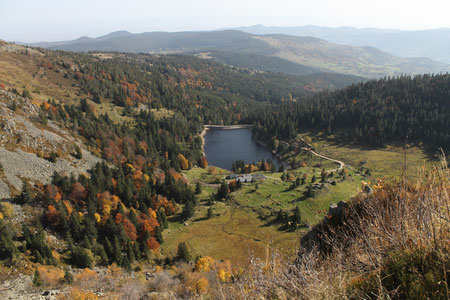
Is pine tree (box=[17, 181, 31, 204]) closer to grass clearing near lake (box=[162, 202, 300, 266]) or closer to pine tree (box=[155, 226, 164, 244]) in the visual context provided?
pine tree (box=[155, 226, 164, 244])

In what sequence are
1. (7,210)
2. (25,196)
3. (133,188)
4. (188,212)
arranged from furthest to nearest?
(133,188)
(188,212)
(25,196)
(7,210)

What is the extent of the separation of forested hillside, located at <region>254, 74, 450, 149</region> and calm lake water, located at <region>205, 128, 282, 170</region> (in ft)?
49.9

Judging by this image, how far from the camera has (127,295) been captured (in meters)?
30.7

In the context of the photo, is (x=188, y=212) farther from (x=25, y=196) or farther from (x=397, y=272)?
(x=397, y=272)

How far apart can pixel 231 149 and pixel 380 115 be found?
331ft

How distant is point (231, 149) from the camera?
162 meters

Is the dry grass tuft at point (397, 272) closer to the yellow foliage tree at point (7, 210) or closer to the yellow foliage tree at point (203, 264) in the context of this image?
the yellow foliage tree at point (203, 264)

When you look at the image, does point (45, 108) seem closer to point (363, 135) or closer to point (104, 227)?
point (104, 227)

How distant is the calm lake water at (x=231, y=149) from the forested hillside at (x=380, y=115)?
1522 centimetres

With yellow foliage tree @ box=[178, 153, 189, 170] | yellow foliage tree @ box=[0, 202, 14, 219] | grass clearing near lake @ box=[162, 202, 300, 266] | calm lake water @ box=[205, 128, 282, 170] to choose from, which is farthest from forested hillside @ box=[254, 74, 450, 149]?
yellow foliage tree @ box=[0, 202, 14, 219]

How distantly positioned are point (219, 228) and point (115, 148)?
57.5m

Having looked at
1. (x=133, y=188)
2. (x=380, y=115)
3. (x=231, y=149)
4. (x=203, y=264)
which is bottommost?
(x=231, y=149)

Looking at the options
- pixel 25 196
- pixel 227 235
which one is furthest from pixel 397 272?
pixel 25 196

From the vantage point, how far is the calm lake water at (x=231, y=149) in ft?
476
